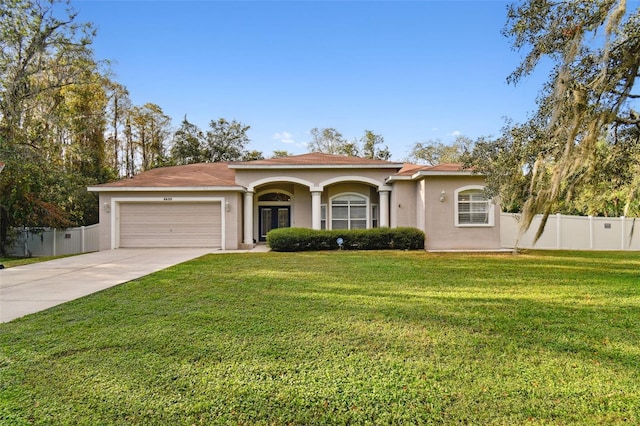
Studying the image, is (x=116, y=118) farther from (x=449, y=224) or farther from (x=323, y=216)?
(x=449, y=224)

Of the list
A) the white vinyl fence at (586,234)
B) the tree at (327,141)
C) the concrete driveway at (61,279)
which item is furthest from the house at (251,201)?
the tree at (327,141)

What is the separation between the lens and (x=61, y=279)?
7.44m

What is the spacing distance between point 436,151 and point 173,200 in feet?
89.7

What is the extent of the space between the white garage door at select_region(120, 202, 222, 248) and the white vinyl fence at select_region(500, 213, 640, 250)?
516 inches

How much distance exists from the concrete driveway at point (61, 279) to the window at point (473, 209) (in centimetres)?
1046

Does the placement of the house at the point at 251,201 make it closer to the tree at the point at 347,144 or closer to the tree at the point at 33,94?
the tree at the point at 33,94

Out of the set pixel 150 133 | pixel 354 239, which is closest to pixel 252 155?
pixel 150 133

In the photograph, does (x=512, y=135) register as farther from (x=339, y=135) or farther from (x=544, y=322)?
(x=339, y=135)

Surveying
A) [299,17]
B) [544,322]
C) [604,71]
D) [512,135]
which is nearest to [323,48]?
[299,17]

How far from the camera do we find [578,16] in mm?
6262

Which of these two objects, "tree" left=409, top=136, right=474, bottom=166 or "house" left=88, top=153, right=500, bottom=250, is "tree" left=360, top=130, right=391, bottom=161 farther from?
"house" left=88, top=153, right=500, bottom=250

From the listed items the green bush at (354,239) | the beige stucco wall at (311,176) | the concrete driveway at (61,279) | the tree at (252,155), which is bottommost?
the concrete driveway at (61,279)

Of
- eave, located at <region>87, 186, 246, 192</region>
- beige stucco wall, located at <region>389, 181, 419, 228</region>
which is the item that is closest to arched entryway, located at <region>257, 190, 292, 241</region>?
eave, located at <region>87, 186, 246, 192</region>

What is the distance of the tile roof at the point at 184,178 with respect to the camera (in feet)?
48.1
